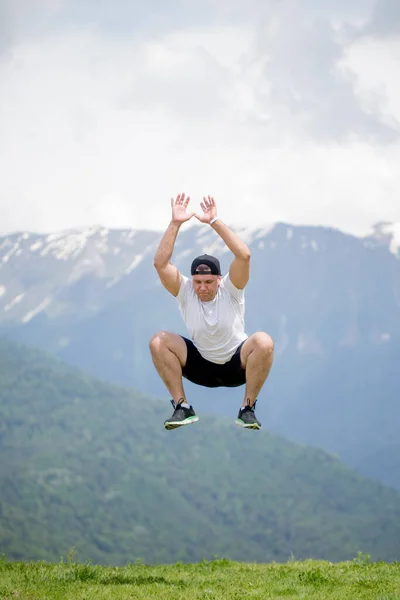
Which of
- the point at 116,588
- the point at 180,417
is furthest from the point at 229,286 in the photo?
the point at 116,588

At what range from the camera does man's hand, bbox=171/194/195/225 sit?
10383 millimetres

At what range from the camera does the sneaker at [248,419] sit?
33.3 feet

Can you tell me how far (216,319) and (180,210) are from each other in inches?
53.6

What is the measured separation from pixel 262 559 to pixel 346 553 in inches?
608

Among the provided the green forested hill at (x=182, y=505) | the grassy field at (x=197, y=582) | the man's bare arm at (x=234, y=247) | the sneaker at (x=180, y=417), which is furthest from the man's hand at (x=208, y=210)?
the green forested hill at (x=182, y=505)

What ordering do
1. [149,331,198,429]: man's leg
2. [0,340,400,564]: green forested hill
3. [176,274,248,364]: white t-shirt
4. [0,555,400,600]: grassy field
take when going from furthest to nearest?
1. [0,340,400,564]: green forested hill
2. [149,331,198,429]: man's leg
3. [176,274,248,364]: white t-shirt
4. [0,555,400,600]: grassy field

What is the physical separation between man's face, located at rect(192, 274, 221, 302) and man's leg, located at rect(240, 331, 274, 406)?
27.3 inches

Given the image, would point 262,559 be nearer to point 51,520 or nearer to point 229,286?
point 51,520

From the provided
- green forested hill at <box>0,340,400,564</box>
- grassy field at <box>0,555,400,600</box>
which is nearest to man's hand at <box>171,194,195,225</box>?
grassy field at <box>0,555,400,600</box>

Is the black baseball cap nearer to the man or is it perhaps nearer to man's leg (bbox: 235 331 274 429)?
the man

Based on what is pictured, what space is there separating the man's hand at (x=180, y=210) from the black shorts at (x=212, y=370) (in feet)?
4.70

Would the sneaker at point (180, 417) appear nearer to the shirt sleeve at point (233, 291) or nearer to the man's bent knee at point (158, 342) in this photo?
the man's bent knee at point (158, 342)

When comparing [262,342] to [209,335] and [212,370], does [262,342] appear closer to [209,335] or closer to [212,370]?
[209,335]

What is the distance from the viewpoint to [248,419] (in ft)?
33.8
